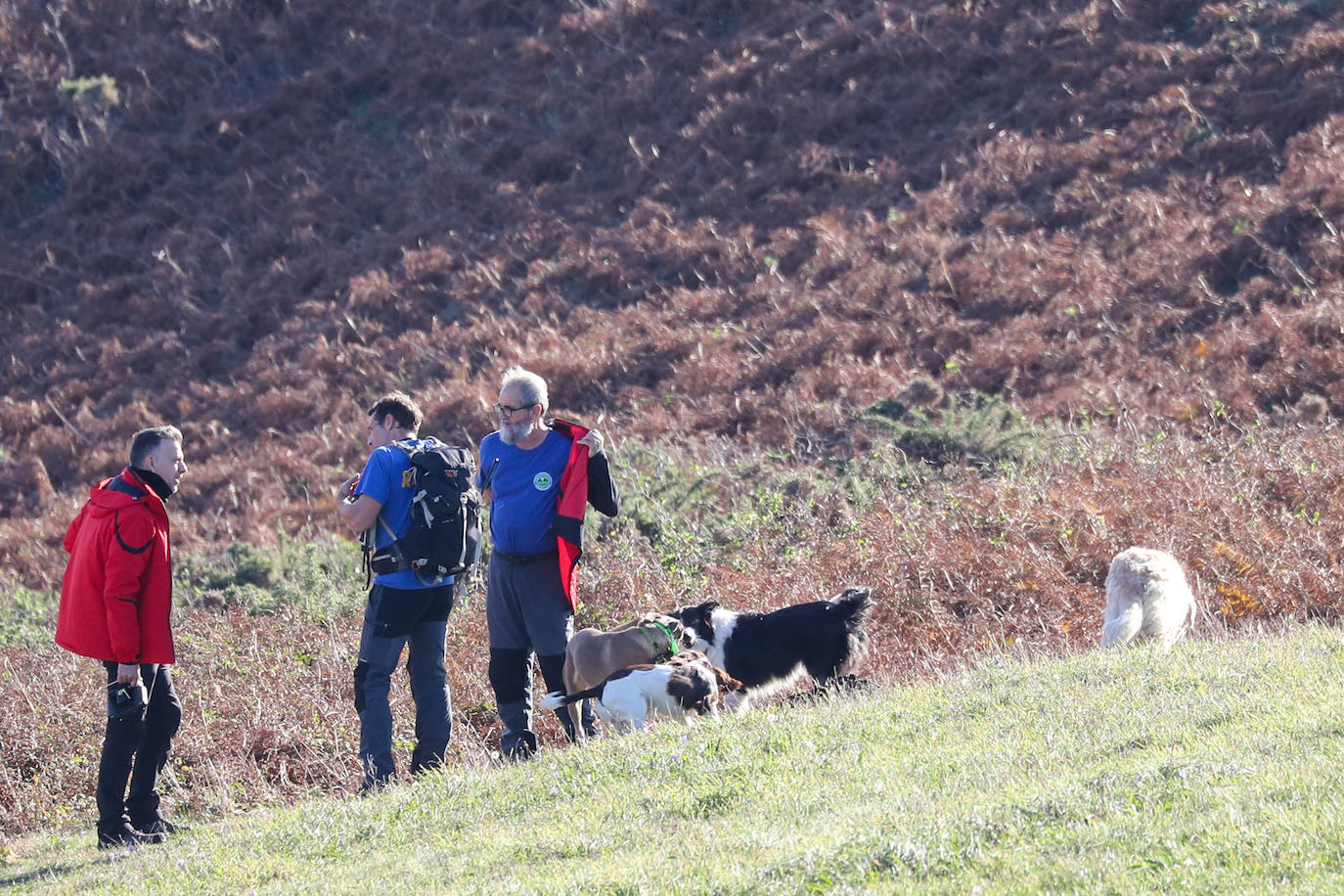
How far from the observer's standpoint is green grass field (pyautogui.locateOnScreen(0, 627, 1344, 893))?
3.39m

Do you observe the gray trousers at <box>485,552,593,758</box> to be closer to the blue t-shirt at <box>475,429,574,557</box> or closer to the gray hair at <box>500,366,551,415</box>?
the blue t-shirt at <box>475,429,574,557</box>

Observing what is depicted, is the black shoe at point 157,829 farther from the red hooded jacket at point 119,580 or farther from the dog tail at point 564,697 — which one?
the dog tail at point 564,697

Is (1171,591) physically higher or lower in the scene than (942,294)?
lower

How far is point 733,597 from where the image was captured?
8531mm

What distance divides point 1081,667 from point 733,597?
3114 mm

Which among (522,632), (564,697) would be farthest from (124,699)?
(564,697)

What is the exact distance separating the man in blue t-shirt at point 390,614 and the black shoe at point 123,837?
→ 3.20ft

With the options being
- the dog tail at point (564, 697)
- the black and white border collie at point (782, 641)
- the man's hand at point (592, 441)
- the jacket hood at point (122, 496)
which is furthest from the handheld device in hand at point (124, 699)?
the black and white border collie at point (782, 641)

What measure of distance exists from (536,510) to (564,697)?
2.95 feet

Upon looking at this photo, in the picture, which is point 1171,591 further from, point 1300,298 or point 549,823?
point 1300,298

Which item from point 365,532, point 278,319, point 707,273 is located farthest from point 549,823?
point 278,319

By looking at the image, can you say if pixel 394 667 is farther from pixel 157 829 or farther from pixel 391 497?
pixel 157 829

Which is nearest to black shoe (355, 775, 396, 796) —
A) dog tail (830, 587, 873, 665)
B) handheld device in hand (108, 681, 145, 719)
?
handheld device in hand (108, 681, 145, 719)

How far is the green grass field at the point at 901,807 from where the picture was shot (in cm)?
339
